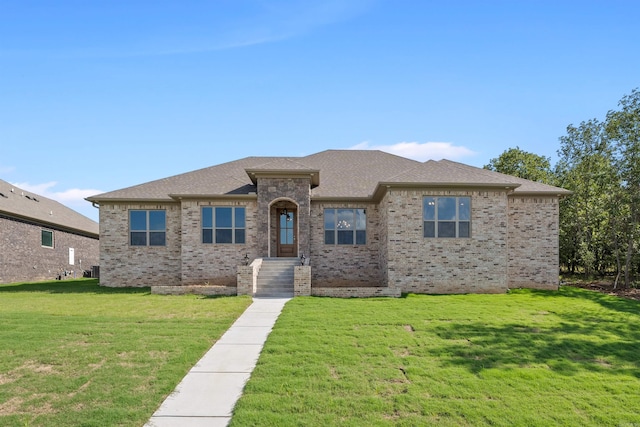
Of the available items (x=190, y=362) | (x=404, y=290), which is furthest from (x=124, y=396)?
(x=404, y=290)

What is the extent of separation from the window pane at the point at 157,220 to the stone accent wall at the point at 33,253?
33.1 ft

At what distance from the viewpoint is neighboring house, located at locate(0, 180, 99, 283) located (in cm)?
2369

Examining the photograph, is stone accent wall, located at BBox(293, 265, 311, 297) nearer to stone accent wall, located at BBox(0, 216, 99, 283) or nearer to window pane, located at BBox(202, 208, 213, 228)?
window pane, located at BBox(202, 208, 213, 228)

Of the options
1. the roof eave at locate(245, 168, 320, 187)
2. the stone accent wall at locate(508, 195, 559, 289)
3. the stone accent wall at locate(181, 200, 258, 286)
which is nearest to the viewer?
the roof eave at locate(245, 168, 320, 187)

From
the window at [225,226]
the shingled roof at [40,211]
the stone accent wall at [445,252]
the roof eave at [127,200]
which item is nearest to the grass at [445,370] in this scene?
the stone accent wall at [445,252]

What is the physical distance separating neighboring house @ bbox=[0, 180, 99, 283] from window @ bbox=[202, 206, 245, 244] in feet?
42.3

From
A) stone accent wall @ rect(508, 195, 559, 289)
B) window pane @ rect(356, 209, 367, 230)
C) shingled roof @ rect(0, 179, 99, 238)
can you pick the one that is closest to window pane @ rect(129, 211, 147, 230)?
shingled roof @ rect(0, 179, 99, 238)

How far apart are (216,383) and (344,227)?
13180 millimetres

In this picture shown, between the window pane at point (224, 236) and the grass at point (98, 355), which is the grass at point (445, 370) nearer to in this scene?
the grass at point (98, 355)

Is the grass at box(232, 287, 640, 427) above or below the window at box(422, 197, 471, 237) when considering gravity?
below

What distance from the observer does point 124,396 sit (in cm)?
570

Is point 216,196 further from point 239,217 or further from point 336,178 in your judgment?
point 336,178

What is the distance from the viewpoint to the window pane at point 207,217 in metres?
18.6

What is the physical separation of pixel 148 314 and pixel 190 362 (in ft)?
15.9
